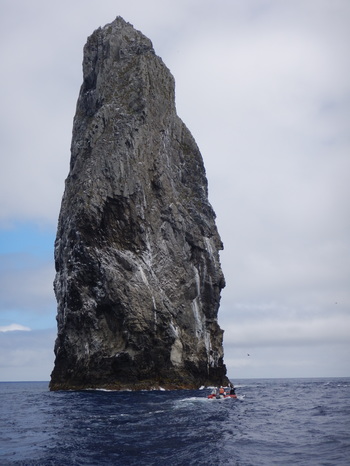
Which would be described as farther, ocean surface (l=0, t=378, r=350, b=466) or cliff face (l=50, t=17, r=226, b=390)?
cliff face (l=50, t=17, r=226, b=390)

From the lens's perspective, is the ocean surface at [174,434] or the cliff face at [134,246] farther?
the cliff face at [134,246]

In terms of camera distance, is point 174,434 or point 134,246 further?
point 134,246

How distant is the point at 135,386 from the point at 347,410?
23188 mm

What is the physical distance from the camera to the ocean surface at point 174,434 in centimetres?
2061

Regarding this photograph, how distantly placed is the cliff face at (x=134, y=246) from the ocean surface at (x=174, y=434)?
15307 millimetres

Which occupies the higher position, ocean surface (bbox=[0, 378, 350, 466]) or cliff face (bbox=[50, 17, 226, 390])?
cliff face (bbox=[50, 17, 226, 390])

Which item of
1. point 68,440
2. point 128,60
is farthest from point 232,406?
point 128,60

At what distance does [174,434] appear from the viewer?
84.0 ft

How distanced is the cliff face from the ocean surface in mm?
15307

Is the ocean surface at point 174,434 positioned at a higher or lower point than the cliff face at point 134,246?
lower

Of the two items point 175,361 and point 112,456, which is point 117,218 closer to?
point 175,361

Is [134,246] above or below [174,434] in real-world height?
above

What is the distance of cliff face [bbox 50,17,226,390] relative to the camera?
55.4 m

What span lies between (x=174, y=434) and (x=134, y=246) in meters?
34.8
